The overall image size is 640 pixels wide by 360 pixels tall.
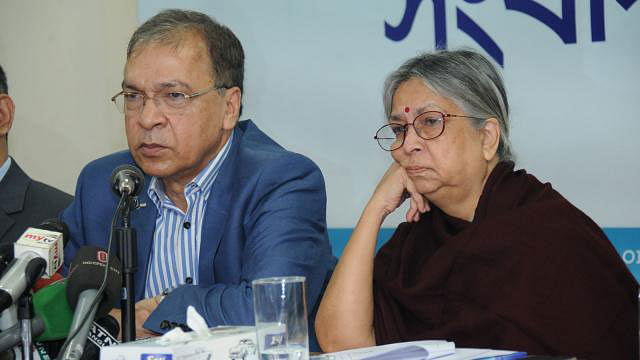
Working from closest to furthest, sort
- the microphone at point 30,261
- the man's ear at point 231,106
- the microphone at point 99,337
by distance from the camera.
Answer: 1. the microphone at point 30,261
2. the microphone at point 99,337
3. the man's ear at point 231,106

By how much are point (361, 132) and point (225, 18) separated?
0.88 m

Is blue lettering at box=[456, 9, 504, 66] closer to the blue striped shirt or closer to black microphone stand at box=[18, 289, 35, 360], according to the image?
the blue striped shirt

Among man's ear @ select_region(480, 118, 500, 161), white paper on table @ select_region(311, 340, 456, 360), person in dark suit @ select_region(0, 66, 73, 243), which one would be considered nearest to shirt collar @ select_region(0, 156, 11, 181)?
person in dark suit @ select_region(0, 66, 73, 243)

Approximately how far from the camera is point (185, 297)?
256 cm

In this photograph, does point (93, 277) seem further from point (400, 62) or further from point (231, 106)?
point (400, 62)

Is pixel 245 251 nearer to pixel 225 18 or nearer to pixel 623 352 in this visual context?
pixel 623 352

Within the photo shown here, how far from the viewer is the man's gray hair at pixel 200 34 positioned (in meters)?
2.91

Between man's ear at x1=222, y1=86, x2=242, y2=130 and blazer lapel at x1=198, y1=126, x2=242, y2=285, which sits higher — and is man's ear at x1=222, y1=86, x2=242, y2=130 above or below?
above

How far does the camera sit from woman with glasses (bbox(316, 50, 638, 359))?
2.37m

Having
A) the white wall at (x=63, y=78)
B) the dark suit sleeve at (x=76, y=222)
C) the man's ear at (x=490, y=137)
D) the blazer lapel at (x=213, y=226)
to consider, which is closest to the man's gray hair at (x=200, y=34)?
the blazer lapel at (x=213, y=226)

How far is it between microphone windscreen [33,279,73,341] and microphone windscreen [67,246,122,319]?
5 cm

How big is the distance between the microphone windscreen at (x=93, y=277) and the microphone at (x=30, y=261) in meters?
0.06

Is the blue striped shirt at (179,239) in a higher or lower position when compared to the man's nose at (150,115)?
lower

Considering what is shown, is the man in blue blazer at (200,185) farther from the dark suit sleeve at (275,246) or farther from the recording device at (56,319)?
the recording device at (56,319)
